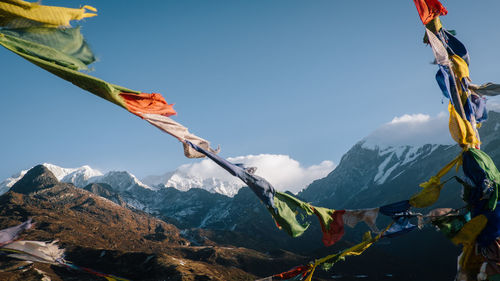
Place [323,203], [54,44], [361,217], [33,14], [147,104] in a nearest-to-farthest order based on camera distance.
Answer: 1. [33,14]
2. [54,44]
3. [147,104]
4. [361,217]
5. [323,203]

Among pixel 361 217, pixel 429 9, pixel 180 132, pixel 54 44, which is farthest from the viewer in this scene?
pixel 429 9

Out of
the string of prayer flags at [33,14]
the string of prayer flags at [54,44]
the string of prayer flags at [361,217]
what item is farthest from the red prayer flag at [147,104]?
the string of prayer flags at [361,217]

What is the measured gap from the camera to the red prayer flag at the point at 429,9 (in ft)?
19.7

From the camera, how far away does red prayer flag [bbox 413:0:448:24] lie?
6.00 meters

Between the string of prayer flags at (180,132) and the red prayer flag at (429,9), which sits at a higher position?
the red prayer flag at (429,9)

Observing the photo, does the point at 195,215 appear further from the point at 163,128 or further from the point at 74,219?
the point at 163,128

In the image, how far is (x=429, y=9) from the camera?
6070 millimetres

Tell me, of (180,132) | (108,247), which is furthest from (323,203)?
(180,132)

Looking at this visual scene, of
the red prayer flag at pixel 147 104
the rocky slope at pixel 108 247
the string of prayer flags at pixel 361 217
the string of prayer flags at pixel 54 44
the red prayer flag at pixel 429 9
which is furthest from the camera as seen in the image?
the rocky slope at pixel 108 247

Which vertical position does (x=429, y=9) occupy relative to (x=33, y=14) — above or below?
above

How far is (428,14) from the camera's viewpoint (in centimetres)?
608

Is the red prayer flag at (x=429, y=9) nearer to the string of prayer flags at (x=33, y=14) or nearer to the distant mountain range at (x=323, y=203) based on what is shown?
the string of prayer flags at (x=33, y=14)

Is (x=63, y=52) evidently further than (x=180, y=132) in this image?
No

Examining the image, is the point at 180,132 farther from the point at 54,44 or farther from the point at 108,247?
the point at 108,247
